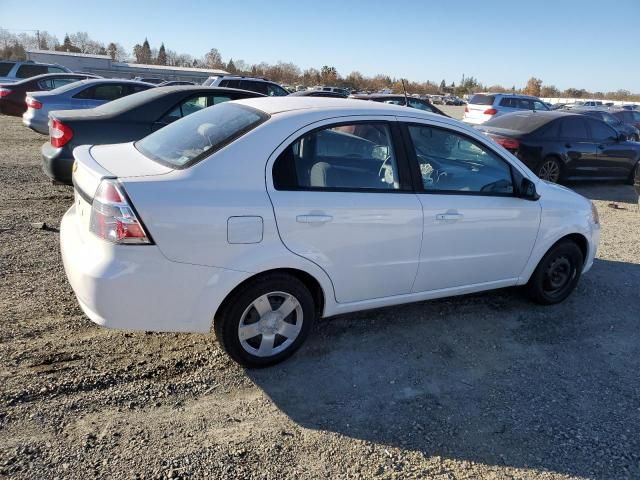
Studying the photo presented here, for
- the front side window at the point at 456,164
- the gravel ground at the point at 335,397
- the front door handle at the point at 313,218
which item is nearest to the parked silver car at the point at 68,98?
the gravel ground at the point at 335,397

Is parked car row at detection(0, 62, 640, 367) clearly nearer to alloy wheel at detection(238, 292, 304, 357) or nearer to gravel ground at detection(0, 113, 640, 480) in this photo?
alloy wheel at detection(238, 292, 304, 357)

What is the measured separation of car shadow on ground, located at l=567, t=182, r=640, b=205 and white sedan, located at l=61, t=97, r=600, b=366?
667cm

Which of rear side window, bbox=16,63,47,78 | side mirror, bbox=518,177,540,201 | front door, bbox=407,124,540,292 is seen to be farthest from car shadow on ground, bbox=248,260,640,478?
rear side window, bbox=16,63,47,78

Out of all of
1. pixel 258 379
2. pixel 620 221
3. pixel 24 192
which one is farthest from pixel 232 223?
pixel 620 221

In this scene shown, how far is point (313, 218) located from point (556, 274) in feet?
8.76

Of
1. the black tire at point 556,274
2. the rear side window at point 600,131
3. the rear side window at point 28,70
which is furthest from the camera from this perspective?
the rear side window at point 28,70

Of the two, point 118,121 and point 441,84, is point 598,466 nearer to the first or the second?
point 118,121

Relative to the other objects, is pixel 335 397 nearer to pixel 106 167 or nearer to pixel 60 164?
pixel 106 167

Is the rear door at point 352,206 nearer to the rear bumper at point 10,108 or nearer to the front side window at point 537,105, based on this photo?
the rear bumper at point 10,108

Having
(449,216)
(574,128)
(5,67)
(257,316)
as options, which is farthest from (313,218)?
(5,67)

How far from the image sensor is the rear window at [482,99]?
18034 millimetres

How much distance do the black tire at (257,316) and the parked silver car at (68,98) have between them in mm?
8956

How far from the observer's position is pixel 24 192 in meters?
6.80

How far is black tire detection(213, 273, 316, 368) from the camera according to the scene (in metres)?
2.98
